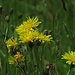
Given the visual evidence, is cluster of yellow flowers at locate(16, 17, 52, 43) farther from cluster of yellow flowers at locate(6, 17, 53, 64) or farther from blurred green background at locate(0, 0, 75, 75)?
blurred green background at locate(0, 0, 75, 75)

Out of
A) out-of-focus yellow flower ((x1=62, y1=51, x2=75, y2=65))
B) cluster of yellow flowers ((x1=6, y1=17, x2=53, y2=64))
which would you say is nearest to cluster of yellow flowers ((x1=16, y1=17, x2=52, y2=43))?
cluster of yellow flowers ((x1=6, y1=17, x2=53, y2=64))

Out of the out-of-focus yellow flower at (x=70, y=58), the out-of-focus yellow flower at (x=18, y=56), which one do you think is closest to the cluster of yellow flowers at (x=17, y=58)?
the out-of-focus yellow flower at (x=18, y=56)

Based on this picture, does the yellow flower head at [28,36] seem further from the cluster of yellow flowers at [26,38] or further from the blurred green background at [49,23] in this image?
the blurred green background at [49,23]

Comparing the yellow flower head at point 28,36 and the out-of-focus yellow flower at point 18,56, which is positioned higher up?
the yellow flower head at point 28,36

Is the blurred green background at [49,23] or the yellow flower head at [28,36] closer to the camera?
the yellow flower head at [28,36]

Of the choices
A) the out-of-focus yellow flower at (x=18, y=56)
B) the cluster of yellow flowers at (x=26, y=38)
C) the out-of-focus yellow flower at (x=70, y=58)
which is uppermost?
the cluster of yellow flowers at (x=26, y=38)

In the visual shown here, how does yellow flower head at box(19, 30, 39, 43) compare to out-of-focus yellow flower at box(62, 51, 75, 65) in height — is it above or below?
above

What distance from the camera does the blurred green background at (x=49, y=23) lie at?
7.27 ft

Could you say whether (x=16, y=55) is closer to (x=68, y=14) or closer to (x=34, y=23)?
(x=34, y=23)

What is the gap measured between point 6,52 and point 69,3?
4.50 feet

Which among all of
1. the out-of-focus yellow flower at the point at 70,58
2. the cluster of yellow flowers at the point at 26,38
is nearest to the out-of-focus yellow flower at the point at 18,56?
the cluster of yellow flowers at the point at 26,38

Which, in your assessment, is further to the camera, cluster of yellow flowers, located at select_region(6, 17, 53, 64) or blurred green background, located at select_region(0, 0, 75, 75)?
blurred green background, located at select_region(0, 0, 75, 75)

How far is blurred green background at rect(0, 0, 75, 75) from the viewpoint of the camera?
7.27 feet

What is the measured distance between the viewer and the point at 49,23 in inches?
128
